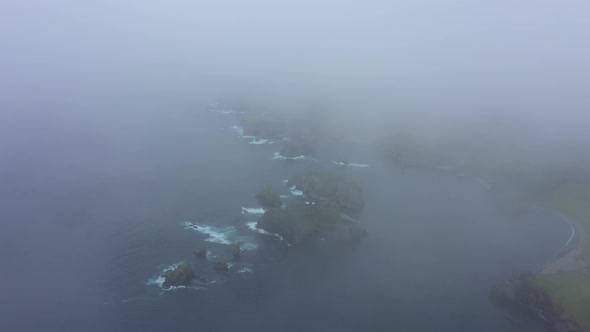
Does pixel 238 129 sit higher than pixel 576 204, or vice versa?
pixel 576 204

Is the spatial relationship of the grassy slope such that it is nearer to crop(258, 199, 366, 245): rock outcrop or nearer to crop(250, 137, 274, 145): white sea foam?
crop(258, 199, 366, 245): rock outcrop

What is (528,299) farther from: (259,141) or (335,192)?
(259,141)

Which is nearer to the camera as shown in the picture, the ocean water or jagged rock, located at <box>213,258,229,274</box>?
the ocean water

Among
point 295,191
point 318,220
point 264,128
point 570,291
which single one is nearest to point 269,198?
point 295,191

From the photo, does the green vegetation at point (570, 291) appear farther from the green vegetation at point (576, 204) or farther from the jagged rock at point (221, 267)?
the jagged rock at point (221, 267)

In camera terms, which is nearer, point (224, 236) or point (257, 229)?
point (224, 236)

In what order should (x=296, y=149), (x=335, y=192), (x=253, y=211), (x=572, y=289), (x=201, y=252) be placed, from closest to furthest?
(x=572, y=289) → (x=201, y=252) → (x=253, y=211) → (x=335, y=192) → (x=296, y=149)

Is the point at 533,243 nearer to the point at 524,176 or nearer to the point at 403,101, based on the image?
the point at 524,176

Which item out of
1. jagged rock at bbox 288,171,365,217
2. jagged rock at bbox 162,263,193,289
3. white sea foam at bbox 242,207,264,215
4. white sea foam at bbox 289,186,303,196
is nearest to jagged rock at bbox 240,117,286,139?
white sea foam at bbox 289,186,303,196
